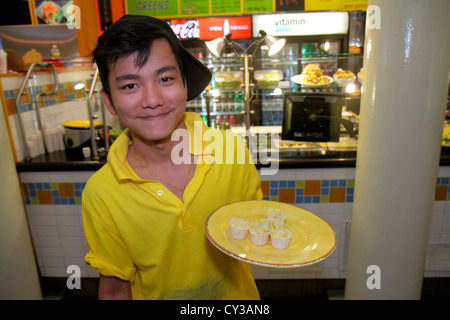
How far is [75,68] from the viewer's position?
168 inches

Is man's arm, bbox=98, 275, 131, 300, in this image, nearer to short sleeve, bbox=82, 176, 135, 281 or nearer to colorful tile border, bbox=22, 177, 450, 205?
short sleeve, bbox=82, 176, 135, 281

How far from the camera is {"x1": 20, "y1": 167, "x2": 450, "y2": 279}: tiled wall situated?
119 inches

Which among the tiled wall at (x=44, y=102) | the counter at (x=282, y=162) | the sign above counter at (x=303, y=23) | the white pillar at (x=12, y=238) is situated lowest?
the white pillar at (x=12, y=238)

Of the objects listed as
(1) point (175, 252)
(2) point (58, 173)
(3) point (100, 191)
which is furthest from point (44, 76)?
(1) point (175, 252)

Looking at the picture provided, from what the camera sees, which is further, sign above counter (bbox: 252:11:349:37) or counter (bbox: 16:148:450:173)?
sign above counter (bbox: 252:11:349:37)

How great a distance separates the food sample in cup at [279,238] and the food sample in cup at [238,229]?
0.34ft

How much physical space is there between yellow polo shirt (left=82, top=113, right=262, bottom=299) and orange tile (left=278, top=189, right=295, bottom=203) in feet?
5.34

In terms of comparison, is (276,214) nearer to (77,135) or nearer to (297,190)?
(297,190)

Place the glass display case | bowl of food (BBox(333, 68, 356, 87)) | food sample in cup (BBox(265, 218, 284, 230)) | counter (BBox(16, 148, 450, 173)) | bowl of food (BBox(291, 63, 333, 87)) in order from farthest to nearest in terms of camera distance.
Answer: bowl of food (BBox(291, 63, 333, 87)) → bowl of food (BBox(333, 68, 356, 87)) → the glass display case → counter (BBox(16, 148, 450, 173)) → food sample in cup (BBox(265, 218, 284, 230))

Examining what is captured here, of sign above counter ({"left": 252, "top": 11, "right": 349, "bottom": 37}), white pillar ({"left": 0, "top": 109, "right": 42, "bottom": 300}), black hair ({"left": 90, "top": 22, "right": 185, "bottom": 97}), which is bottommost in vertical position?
white pillar ({"left": 0, "top": 109, "right": 42, "bottom": 300})

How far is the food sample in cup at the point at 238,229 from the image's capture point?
124 cm

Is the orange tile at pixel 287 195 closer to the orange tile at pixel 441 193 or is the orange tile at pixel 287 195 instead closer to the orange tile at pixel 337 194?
the orange tile at pixel 337 194

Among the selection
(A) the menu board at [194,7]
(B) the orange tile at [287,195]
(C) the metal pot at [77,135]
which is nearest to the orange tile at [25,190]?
(C) the metal pot at [77,135]

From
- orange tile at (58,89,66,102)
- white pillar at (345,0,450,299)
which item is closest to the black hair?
white pillar at (345,0,450,299)
